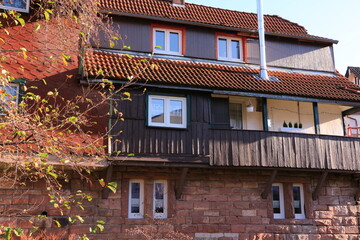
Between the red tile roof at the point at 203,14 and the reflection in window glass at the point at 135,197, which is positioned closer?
the reflection in window glass at the point at 135,197

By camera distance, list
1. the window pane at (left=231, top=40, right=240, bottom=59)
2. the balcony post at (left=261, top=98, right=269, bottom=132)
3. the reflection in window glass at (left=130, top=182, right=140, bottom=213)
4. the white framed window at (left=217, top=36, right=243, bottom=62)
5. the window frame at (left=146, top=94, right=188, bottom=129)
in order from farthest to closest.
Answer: the window pane at (left=231, top=40, right=240, bottom=59) < the white framed window at (left=217, top=36, right=243, bottom=62) < the balcony post at (left=261, top=98, right=269, bottom=132) < the reflection in window glass at (left=130, top=182, right=140, bottom=213) < the window frame at (left=146, top=94, right=188, bottom=129)

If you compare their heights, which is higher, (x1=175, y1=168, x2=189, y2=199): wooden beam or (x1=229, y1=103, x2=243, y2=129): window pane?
(x1=229, y1=103, x2=243, y2=129): window pane

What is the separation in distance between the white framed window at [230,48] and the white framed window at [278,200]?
4424mm

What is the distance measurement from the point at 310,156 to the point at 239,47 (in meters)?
4.54

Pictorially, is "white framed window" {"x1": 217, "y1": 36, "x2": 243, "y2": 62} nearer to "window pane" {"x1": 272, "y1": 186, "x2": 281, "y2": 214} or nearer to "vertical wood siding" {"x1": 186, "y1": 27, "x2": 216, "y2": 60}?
"vertical wood siding" {"x1": 186, "y1": 27, "x2": 216, "y2": 60}

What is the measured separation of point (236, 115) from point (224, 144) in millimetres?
1993

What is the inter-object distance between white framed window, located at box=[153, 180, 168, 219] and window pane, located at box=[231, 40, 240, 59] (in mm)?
5239

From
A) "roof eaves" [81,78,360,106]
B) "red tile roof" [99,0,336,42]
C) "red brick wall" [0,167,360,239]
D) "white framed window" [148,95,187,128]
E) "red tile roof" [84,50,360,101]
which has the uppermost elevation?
"red tile roof" [99,0,336,42]

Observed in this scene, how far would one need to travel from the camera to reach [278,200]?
14141 millimetres

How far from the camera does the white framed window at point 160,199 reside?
12.8 m

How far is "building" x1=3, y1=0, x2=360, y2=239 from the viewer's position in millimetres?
12359

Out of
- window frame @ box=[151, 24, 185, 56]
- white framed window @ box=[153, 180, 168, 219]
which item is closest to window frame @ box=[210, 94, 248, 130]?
window frame @ box=[151, 24, 185, 56]

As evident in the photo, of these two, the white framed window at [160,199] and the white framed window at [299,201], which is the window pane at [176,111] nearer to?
the white framed window at [160,199]

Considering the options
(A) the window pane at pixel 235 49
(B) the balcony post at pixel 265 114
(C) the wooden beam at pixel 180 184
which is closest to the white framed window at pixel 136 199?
(C) the wooden beam at pixel 180 184
